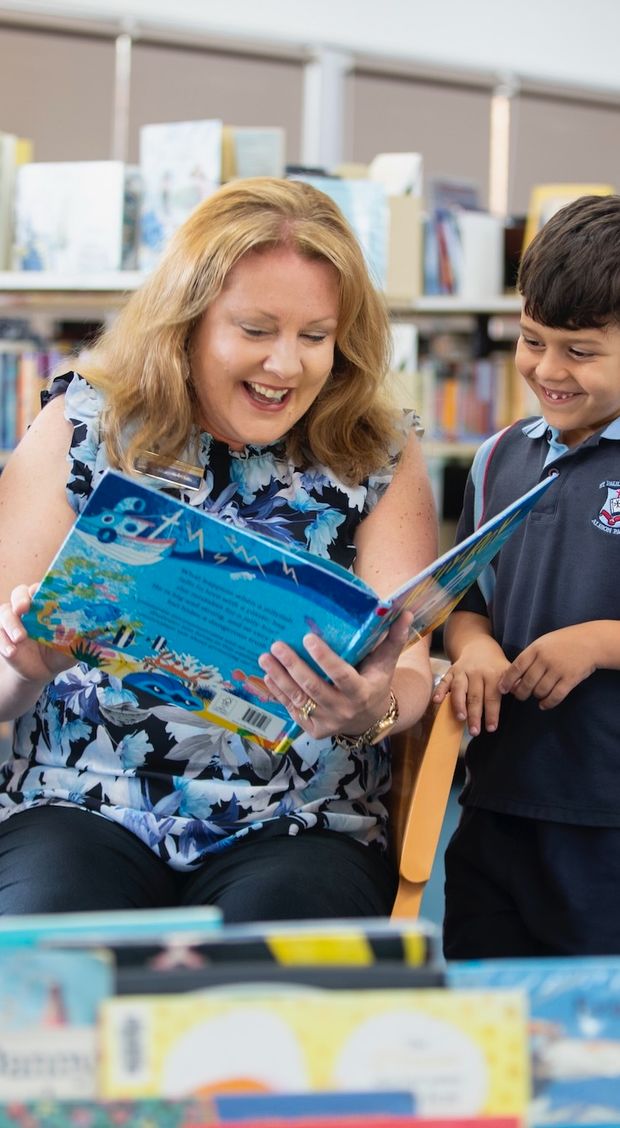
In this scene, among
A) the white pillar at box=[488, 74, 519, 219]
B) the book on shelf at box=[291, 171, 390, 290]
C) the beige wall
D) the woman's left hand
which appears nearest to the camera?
the woman's left hand

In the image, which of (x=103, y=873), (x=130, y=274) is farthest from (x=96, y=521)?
(x=130, y=274)

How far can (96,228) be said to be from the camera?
364 cm

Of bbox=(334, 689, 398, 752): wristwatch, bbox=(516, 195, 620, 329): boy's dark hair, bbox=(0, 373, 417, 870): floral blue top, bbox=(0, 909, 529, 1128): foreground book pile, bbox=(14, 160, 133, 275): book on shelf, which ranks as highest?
bbox=(14, 160, 133, 275): book on shelf

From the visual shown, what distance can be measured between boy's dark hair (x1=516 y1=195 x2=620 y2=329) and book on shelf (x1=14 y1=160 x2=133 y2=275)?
2369 mm

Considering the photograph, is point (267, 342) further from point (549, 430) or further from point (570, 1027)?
point (570, 1027)

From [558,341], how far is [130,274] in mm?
2472

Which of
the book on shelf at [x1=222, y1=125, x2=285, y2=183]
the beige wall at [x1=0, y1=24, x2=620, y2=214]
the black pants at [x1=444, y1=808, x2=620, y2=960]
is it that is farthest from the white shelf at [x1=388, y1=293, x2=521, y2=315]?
the black pants at [x1=444, y1=808, x2=620, y2=960]

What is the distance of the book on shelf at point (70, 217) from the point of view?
3.58m

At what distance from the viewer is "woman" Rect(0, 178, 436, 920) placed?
1.30 m

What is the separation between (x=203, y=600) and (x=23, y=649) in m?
0.25

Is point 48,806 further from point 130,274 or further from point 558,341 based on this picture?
point 130,274

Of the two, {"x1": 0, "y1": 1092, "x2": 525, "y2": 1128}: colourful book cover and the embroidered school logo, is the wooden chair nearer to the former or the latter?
the embroidered school logo

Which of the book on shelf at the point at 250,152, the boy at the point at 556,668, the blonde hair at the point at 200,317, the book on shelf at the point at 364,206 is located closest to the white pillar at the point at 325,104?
the book on shelf at the point at 250,152

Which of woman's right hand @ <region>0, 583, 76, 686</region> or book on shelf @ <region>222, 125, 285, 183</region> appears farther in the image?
book on shelf @ <region>222, 125, 285, 183</region>
